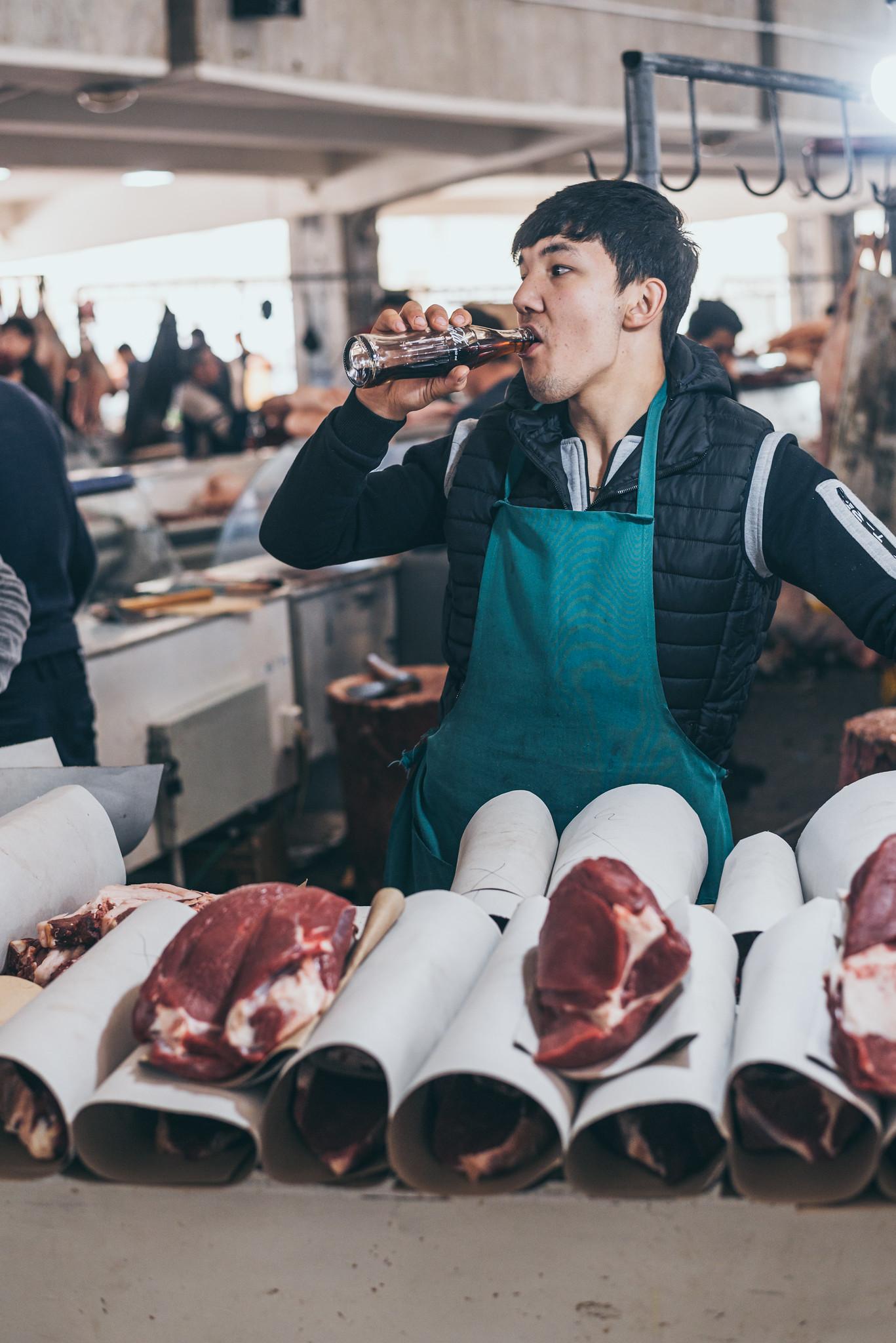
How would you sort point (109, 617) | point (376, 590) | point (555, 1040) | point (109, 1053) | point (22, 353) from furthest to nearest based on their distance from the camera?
1. point (22, 353)
2. point (376, 590)
3. point (109, 617)
4. point (109, 1053)
5. point (555, 1040)

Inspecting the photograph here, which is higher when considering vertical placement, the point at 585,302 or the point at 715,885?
the point at 585,302

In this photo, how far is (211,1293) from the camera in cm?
127

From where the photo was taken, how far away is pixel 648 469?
2.00m

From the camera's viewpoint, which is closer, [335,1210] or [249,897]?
[335,1210]

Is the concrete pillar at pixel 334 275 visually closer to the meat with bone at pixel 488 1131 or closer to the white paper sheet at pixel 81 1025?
the white paper sheet at pixel 81 1025

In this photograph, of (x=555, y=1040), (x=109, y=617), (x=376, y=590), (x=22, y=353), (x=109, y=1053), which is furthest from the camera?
(x=22, y=353)

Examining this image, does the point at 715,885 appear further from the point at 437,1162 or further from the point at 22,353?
the point at 22,353

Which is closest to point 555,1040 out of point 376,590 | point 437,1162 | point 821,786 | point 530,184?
point 437,1162

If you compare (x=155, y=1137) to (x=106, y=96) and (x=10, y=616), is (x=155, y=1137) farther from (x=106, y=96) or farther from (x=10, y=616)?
(x=106, y=96)

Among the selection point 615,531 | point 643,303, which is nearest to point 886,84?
point 643,303

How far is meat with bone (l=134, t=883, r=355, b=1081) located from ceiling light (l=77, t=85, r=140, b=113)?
636cm

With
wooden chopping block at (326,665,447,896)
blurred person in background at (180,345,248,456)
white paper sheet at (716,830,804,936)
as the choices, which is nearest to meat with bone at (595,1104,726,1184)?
white paper sheet at (716,830,804,936)

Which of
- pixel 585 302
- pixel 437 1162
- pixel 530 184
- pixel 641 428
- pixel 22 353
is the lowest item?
pixel 437 1162

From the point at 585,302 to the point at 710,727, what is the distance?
668 millimetres
